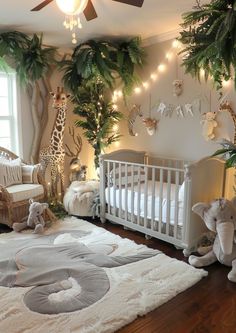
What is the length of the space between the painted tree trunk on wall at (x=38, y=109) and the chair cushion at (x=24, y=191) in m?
0.67

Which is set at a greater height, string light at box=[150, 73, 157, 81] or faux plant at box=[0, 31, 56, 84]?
faux plant at box=[0, 31, 56, 84]

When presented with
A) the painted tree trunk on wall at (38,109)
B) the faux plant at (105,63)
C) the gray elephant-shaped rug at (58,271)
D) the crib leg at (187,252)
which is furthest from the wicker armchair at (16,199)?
the crib leg at (187,252)

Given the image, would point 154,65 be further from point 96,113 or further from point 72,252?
point 72,252

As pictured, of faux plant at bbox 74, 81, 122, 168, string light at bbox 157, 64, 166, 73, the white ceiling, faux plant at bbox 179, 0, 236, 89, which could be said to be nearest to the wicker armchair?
faux plant at bbox 74, 81, 122, 168

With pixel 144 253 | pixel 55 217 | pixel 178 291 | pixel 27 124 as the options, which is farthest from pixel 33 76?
pixel 178 291

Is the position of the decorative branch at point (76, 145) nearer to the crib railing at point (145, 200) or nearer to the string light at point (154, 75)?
the string light at point (154, 75)

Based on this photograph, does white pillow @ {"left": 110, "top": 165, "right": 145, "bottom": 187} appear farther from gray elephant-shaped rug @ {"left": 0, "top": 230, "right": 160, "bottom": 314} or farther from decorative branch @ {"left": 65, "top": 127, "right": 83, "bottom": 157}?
decorative branch @ {"left": 65, "top": 127, "right": 83, "bottom": 157}

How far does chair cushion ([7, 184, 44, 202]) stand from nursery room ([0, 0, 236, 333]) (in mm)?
14

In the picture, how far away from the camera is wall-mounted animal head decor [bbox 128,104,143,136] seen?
4.20 metres

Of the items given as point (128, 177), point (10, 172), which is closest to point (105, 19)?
point (128, 177)

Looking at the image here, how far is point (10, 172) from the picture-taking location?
12.0ft

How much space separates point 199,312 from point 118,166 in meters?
1.94

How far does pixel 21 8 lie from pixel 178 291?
9.85ft

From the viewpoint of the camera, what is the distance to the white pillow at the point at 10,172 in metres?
3.59
